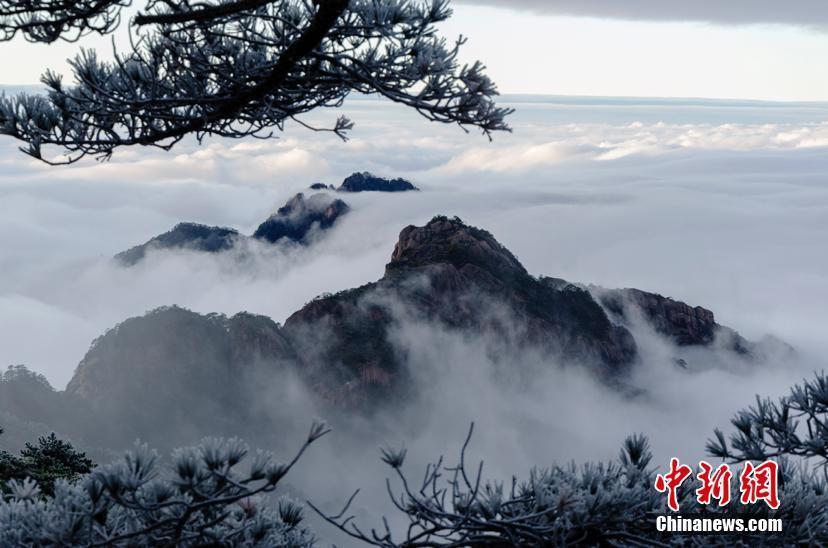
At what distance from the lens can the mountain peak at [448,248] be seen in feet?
208

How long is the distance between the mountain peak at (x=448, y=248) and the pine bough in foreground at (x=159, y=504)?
2342 inches

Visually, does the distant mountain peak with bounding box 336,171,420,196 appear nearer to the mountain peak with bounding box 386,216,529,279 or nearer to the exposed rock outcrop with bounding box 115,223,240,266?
the exposed rock outcrop with bounding box 115,223,240,266

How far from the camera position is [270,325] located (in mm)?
65062

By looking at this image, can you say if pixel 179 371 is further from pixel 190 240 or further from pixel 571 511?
pixel 571 511

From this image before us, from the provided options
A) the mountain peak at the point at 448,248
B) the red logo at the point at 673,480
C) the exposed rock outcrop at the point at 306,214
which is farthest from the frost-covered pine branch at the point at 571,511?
the exposed rock outcrop at the point at 306,214

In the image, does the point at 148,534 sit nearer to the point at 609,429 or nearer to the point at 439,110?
the point at 439,110

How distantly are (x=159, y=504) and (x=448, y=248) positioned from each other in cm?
6117

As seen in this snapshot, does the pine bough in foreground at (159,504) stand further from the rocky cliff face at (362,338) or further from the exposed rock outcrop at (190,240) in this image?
the exposed rock outcrop at (190,240)

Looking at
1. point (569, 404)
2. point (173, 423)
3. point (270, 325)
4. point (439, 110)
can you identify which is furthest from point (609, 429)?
point (439, 110)

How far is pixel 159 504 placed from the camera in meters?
3.14

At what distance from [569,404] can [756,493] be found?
228ft

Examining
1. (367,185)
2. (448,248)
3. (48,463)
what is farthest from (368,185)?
(48,463)

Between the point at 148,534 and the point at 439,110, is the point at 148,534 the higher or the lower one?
the lower one

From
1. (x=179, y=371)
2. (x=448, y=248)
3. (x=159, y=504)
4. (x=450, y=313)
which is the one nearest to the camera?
(x=159, y=504)
